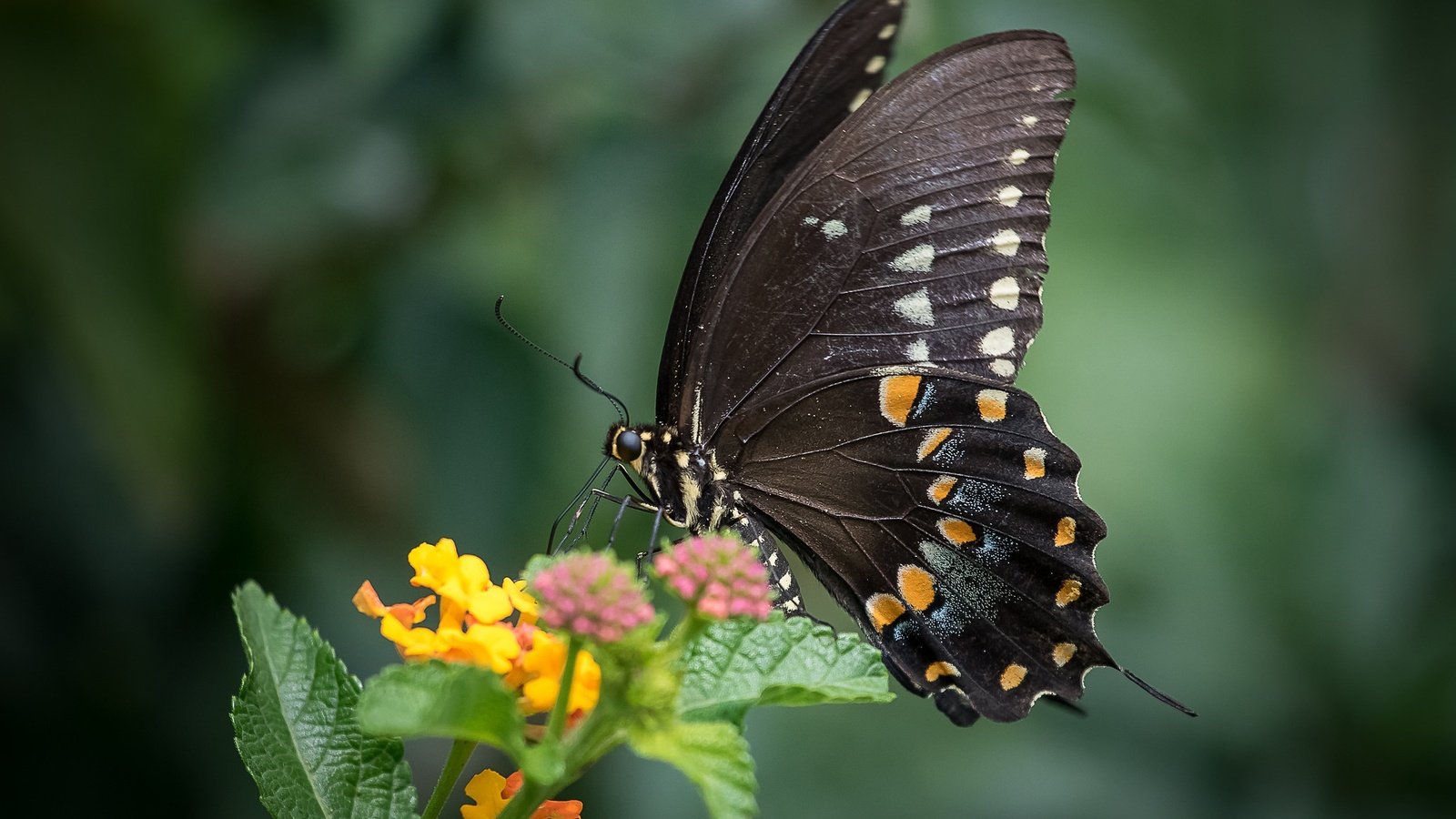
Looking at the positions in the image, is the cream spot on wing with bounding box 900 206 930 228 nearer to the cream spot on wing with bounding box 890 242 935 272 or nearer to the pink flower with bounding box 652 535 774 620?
the cream spot on wing with bounding box 890 242 935 272

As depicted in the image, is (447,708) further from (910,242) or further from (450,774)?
(910,242)

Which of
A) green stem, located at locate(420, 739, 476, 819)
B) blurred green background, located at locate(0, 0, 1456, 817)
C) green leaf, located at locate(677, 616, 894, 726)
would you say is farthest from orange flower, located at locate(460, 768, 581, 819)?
blurred green background, located at locate(0, 0, 1456, 817)

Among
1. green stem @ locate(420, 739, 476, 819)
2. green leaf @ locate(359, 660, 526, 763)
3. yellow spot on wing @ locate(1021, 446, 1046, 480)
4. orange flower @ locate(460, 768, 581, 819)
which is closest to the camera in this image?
green leaf @ locate(359, 660, 526, 763)

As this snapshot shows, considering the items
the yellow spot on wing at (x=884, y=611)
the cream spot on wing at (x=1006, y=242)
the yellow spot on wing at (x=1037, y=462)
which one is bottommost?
the yellow spot on wing at (x=884, y=611)

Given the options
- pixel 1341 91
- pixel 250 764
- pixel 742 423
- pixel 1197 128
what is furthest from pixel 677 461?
pixel 1341 91

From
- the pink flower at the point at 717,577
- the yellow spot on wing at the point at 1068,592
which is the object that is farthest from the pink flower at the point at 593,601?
the yellow spot on wing at the point at 1068,592

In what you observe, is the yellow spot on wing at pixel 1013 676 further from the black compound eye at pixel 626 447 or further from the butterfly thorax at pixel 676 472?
the black compound eye at pixel 626 447

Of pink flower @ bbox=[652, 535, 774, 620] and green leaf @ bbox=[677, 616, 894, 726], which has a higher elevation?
pink flower @ bbox=[652, 535, 774, 620]

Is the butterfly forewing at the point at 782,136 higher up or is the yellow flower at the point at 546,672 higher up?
the butterfly forewing at the point at 782,136
